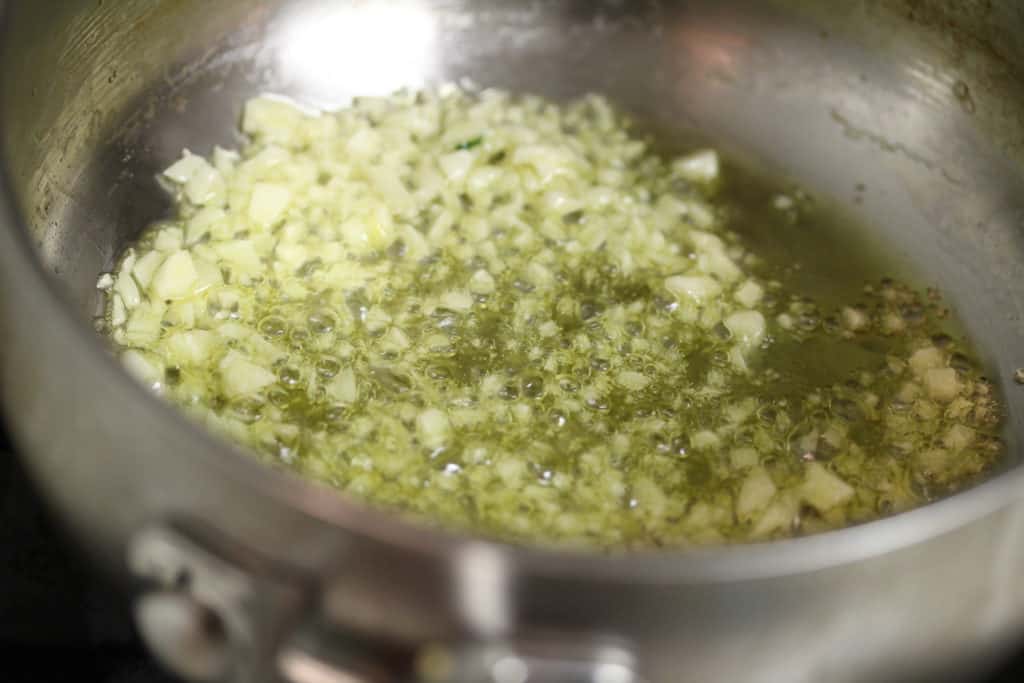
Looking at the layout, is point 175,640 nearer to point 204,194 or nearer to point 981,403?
point 204,194

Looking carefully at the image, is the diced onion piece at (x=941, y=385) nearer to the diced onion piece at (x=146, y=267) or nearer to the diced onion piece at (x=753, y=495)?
the diced onion piece at (x=753, y=495)

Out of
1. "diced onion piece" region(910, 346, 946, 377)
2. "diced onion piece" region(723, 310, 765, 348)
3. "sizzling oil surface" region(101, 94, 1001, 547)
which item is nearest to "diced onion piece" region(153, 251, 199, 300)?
"sizzling oil surface" region(101, 94, 1001, 547)

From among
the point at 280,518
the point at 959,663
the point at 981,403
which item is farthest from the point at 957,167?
the point at 280,518

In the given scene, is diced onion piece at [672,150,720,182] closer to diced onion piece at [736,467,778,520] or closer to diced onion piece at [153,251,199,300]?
diced onion piece at [736,467,778,520]

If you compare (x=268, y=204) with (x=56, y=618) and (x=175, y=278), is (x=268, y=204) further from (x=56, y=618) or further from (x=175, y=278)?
(x=56, y=618)

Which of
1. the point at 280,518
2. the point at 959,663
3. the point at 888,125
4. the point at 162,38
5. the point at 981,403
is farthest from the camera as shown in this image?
the point at 888,125

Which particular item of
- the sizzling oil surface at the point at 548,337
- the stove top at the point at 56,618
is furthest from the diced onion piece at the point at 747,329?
the stove top at the point at 56,618

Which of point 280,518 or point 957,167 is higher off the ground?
point 280,518
